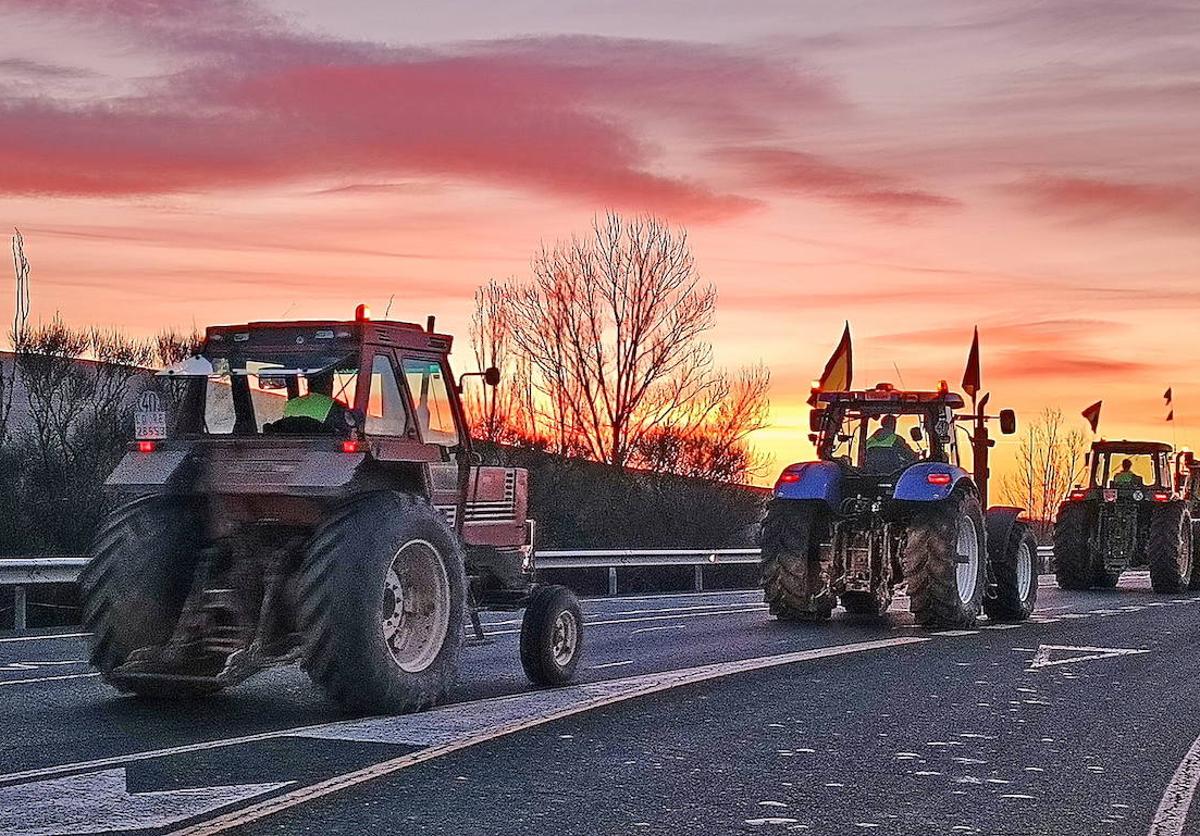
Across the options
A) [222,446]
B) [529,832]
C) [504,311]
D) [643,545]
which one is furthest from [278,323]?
[504,311]

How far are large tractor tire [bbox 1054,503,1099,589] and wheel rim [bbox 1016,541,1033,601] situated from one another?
8.93m

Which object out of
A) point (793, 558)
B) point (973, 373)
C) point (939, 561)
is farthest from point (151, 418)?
point (973, 373)

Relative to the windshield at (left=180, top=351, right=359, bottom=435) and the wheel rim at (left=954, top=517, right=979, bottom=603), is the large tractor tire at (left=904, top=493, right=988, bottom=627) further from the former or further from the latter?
the windshield at (left=180, top=351, right=359, bottom=435)

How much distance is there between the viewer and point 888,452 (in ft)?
64.9

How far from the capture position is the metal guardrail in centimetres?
1814

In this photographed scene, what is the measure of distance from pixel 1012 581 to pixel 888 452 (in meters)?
2.23

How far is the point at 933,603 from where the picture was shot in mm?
18375

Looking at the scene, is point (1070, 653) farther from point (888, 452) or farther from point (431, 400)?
point (431, 400)

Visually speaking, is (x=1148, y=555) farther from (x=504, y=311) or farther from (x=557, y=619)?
(x=504, y=311)

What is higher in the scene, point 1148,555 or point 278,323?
point 278,323

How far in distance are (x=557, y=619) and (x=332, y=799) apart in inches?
183

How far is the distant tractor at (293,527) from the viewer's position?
10.6 m

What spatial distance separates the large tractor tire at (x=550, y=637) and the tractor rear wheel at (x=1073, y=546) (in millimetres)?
18471

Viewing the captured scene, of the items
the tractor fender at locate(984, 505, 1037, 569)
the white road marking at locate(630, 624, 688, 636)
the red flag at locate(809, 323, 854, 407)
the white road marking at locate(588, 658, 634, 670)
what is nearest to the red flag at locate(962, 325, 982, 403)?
the red flag at locate(809, 323, 854, 407)
